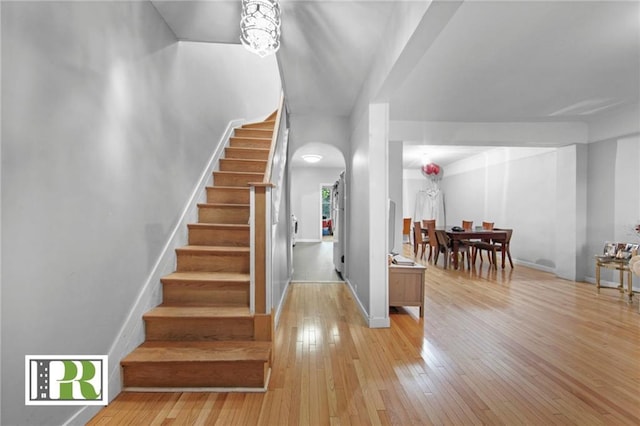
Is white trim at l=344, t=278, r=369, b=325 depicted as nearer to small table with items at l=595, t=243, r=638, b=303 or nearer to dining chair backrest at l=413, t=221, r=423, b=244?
dining chair backrest at l=413, t=221, r=423, b=244

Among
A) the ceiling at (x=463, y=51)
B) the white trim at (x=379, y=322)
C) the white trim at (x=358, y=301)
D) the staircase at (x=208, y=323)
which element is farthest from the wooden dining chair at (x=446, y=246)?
the staircase at (x=208, y=323)

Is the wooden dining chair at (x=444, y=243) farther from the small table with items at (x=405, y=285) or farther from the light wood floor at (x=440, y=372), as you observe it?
the small table with items at (x=405, y=285)

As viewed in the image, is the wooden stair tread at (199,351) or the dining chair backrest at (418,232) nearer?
the wooden stair tread at (199,351)

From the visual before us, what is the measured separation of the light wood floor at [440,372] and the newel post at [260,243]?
583 millimetres

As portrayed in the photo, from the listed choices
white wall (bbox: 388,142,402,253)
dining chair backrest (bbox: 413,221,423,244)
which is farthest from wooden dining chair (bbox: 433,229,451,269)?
white wall (bbox: 388,142,402,253)

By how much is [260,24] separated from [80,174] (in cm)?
148

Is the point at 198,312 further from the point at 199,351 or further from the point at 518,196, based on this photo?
the point at 518,196

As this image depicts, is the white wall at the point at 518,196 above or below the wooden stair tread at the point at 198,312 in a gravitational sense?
above

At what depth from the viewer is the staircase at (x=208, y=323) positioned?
1.92 m

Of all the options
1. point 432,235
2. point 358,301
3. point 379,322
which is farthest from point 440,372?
point 432,235

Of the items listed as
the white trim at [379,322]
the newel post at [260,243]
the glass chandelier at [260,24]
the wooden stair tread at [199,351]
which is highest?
the glass chandelier at [260,24]

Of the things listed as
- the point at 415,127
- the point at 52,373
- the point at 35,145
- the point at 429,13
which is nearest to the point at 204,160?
the point at 35,145

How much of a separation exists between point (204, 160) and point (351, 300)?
267cm

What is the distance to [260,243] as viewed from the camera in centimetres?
230
